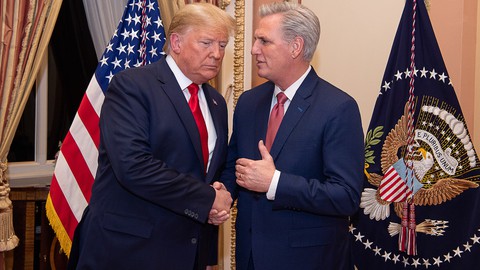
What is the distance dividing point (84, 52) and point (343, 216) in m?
2.48

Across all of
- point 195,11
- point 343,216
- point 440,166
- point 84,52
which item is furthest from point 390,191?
point 84,52

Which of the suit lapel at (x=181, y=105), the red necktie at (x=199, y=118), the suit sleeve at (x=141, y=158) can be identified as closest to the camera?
the suit sleeve at (x=141, y=158)

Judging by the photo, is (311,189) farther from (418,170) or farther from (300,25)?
(418,170)

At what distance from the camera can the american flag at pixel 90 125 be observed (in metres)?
3.38

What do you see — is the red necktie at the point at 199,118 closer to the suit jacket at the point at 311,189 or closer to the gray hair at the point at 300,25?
the suit jacket at the point at 311,189

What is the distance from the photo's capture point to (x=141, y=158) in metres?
2.35

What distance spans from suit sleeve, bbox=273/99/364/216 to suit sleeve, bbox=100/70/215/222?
1.08 ft

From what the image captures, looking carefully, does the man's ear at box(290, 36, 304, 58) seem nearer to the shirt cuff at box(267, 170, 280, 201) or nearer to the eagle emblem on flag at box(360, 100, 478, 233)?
the shirt cuff at box(267, 170, 280, 201)

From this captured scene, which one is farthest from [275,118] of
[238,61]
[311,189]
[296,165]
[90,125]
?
[238,61]

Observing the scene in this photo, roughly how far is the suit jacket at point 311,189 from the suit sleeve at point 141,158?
0.94ft

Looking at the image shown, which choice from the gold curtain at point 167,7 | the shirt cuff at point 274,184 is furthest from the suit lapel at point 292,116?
the gold curtain at point 167,7

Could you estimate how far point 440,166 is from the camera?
12.0 ft

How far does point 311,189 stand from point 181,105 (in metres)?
0.62

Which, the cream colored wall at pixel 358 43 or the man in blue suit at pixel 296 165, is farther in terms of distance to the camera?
the cream colored wall at pixel 358 43
